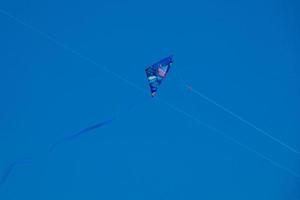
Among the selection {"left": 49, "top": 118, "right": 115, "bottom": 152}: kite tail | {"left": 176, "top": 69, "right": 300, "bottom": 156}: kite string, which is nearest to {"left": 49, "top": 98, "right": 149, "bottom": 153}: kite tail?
{"left": 49, "top": 118, "right": 115, "bottom": 152}: kite tail

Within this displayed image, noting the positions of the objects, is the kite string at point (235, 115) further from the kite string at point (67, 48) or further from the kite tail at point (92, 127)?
the kite tail at point (92, 127)

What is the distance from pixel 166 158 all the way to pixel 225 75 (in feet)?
1.60

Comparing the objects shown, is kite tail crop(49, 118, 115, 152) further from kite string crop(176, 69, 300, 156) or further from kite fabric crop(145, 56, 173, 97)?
kite string crop(176, 69, 300, 156)

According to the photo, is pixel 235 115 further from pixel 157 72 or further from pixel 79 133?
pixel 79 133

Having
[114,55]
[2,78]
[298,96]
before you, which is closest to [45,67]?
[2,78]

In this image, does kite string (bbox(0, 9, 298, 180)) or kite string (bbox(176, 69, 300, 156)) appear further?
kite string (bbox(176, 69, 300, 156))

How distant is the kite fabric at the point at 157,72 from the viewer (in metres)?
1.63

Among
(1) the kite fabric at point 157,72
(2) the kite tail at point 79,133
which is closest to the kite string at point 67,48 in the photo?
(1) the kite fabric at point 157,72

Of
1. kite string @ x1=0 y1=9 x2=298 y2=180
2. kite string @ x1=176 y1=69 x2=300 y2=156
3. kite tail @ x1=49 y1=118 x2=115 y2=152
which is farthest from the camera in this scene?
kite string @ x1=176 y1=69 x2=300 y2=156

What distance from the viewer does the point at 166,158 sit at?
181 centimetres

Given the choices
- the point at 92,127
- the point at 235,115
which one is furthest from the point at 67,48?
the point at 235,115

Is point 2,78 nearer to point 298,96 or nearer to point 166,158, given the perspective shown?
point 166,158

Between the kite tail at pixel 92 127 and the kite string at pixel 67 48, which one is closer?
the kite string at pixel 67 48

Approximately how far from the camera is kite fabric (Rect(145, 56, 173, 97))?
163 cm
